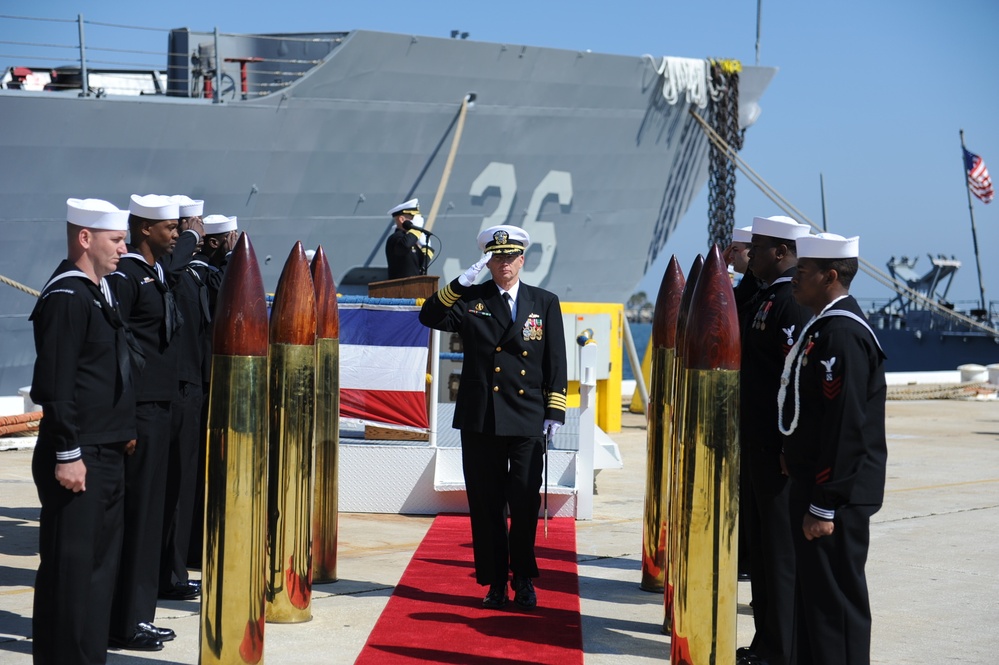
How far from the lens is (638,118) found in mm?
22078

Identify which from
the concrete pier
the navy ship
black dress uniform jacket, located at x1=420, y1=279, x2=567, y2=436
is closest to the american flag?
the navy ship

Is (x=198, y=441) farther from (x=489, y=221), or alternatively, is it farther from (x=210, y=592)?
(x=489, y=221)

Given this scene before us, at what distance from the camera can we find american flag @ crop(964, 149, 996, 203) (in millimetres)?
29250

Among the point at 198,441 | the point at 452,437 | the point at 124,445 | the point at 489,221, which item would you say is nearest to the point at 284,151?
the point at 489,221

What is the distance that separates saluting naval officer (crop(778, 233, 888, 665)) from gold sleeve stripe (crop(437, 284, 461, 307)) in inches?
82.7

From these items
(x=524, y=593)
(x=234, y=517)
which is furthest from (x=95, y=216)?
(x=524, y=593)

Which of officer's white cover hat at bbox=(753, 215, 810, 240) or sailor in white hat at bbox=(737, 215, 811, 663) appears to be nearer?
sailor in white hat at bbox=(737, 215, 811, 663)

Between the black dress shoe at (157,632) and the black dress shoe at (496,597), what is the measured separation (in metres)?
1.49

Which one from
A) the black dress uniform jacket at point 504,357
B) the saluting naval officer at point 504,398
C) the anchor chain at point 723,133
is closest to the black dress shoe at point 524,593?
Result: the saluting naval officer at point 504,398

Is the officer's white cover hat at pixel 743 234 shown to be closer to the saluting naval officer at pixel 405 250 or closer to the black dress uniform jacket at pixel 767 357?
the black dress uniform jacket at pixel 767 357

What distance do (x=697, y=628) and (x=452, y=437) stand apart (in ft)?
15.2

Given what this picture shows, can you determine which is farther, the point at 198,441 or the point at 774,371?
the point at 198,441

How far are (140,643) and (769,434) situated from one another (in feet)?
8.95

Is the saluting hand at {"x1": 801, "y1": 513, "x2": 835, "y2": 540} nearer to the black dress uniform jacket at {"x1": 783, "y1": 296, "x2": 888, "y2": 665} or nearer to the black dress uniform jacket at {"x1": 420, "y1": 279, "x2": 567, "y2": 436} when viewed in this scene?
the black dress uniform jacket at {"x1": 783, "y1": 296, "x2": 888, "y2": 665}
